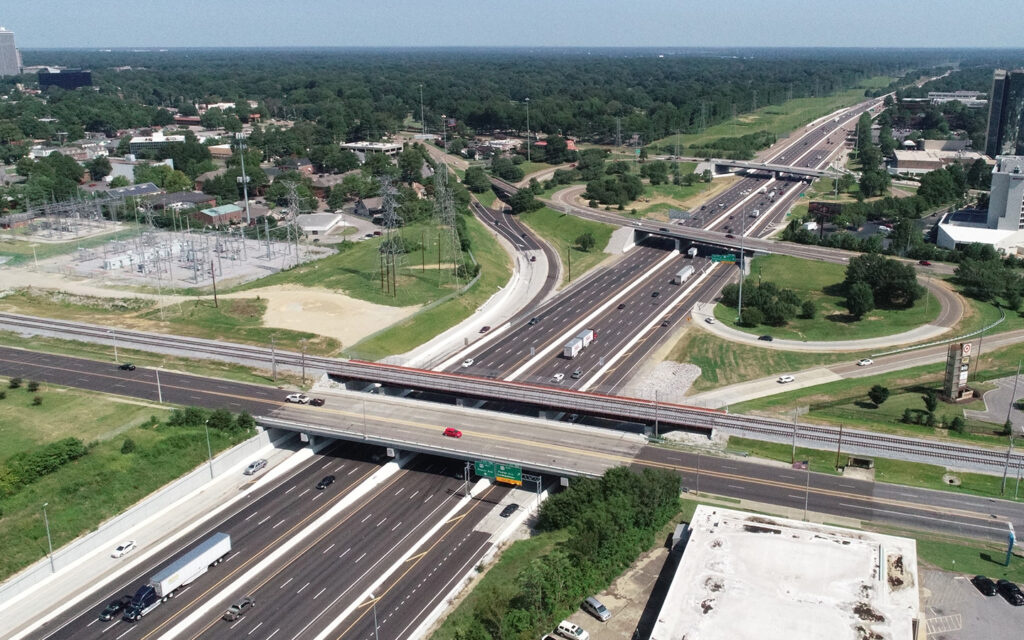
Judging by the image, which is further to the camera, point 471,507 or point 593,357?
point 593,357

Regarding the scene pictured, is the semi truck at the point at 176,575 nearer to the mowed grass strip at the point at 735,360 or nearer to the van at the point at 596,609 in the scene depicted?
the van at the point at 596,609

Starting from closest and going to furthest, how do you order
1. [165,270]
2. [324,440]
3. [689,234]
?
[324,440]
[165,270]
[689,234]

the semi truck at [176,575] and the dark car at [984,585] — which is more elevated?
the dark car at [984,585]

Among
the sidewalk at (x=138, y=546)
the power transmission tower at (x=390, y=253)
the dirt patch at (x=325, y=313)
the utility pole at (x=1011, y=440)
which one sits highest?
the power transmission tower at (x=390, y=253)

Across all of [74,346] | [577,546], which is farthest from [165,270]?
[577,546]

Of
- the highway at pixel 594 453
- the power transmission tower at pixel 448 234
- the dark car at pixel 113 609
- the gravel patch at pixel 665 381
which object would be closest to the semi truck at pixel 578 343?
the gravel patch at pixel 665 381

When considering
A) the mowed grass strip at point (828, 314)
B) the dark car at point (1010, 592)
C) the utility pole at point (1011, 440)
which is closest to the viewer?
the dark car at point (1010, 592)

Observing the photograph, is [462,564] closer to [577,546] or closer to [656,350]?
[577,546]

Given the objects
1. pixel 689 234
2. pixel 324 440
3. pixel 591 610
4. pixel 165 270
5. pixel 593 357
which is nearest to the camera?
pixel 591 610

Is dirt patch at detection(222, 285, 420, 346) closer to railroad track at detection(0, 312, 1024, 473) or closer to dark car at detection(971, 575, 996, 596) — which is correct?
railroad track at detection(0, 312, 1024, 473)
